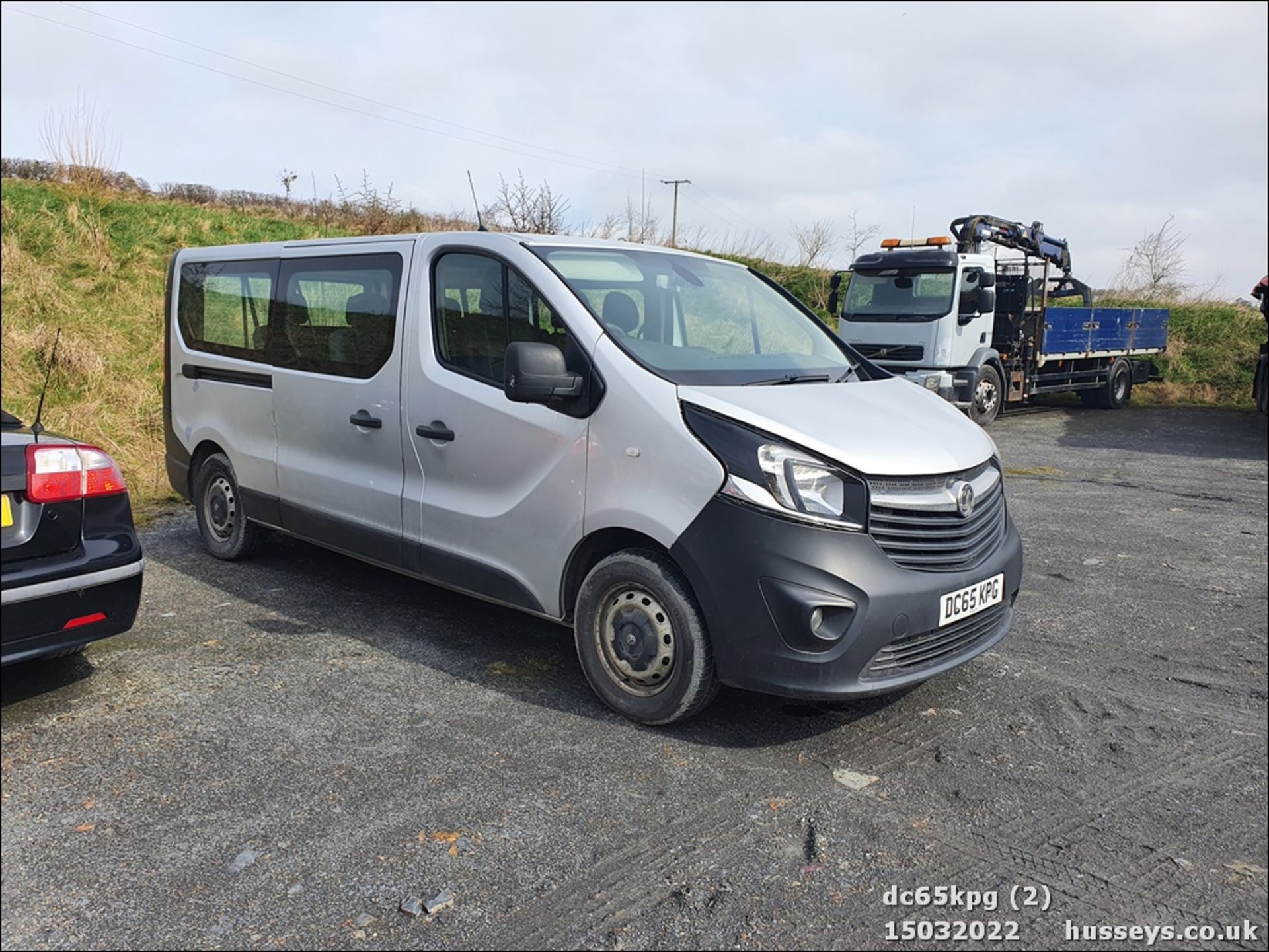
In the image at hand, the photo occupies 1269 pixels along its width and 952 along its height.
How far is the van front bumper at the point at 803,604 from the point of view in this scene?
328cm

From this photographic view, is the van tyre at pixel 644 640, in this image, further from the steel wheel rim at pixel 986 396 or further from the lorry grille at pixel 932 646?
the steel wheel rim at pixel 986 396

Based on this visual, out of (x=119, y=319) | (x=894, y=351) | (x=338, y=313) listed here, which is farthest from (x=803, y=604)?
(x=119, y=319)

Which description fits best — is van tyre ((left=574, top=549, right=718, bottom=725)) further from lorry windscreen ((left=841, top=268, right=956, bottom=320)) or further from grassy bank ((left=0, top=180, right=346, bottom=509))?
lorry windscreen ((left=841, top=268, right=956, bottom=320))

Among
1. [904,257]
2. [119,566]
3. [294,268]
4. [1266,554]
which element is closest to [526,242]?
[294,268]

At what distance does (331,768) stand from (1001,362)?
13.2 m

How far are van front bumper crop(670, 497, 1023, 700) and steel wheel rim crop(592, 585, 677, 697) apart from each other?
0.23 m

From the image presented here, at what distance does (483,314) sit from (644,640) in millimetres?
1653

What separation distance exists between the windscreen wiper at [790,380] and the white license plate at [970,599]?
3.56 ft

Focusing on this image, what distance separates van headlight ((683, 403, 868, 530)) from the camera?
3.32 meters

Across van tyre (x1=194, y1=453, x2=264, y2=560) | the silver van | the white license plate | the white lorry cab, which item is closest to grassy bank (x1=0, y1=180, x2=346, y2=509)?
van tyre (x1=194, y1=453, x2=264, y2=560)

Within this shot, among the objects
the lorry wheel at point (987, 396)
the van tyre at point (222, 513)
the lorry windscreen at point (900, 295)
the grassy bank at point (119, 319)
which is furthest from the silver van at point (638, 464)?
the lorry wheel at point (987, 396)

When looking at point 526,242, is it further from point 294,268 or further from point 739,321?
point 294,268

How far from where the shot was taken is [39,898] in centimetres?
258

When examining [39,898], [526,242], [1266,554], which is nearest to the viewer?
[39,898]
